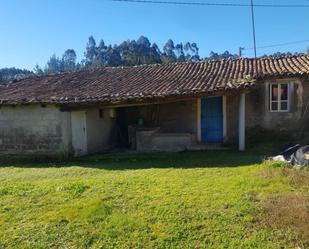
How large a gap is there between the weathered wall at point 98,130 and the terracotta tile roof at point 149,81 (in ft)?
3.51

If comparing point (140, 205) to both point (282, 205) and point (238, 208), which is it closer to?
point (238, 208)

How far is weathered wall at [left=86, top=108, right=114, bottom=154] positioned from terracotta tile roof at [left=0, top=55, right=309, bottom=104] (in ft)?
3.51

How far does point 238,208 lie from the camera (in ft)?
23.1

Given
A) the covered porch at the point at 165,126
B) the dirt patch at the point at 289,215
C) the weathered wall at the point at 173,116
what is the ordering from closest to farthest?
1. the dirt patch at the point at 289,215
2. the covered porch at the point at 165,126
3. the weathered wall at the point at 173,116

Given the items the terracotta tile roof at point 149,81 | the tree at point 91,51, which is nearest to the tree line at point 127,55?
the tree at point 91,51

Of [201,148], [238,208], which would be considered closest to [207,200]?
[238,208]

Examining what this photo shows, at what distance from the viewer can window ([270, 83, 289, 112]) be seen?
1600cm

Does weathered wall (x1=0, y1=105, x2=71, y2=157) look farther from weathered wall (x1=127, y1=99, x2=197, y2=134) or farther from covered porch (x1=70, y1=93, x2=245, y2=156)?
weathered wall (x1=127, y1=99, x2=197, y2=134)

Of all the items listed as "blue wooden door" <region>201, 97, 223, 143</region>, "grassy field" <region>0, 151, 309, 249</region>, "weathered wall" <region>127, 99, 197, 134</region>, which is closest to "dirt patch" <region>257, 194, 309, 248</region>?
"grassy field" <region>0, 151, 309, 249</region>

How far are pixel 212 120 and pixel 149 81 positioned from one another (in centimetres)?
321

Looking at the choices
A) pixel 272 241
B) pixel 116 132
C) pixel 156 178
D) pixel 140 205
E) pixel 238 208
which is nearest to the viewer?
pixel 272 241

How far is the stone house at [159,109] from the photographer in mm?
14500

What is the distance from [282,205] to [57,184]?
5280 millimetres

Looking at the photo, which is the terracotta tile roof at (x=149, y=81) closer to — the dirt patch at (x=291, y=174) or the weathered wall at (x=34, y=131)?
the weathered wall at (x=34, y=131)
